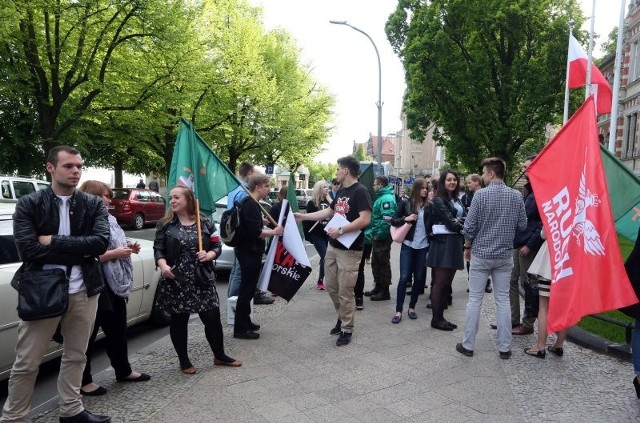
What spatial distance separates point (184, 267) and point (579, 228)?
10.7 feet

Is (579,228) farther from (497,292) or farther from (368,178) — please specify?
(368,178)

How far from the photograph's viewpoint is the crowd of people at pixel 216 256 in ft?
10.4

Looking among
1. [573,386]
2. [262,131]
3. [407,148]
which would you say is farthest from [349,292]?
[407,148]

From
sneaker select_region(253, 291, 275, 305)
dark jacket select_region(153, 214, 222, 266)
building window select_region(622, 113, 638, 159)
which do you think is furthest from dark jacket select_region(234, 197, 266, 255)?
building window select_region(622, 113, 638, 159)

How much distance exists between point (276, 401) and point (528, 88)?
947 inches

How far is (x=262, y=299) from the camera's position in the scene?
744 cm

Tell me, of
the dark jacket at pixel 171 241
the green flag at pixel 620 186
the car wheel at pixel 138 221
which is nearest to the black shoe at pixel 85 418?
the dark jacket at pixel 171 241

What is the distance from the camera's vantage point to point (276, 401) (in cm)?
389

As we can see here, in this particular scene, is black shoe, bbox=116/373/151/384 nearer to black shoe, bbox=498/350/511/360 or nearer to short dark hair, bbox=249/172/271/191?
short dark hair, bbox=249/172/271/191

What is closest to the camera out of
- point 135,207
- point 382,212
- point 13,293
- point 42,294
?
point 42,294

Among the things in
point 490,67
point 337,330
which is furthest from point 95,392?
point 490,67

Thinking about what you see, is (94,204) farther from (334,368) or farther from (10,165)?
(10,165)

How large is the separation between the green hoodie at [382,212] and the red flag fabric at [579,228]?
3.04 meters

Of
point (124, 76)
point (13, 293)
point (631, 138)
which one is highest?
point (124, 76)
